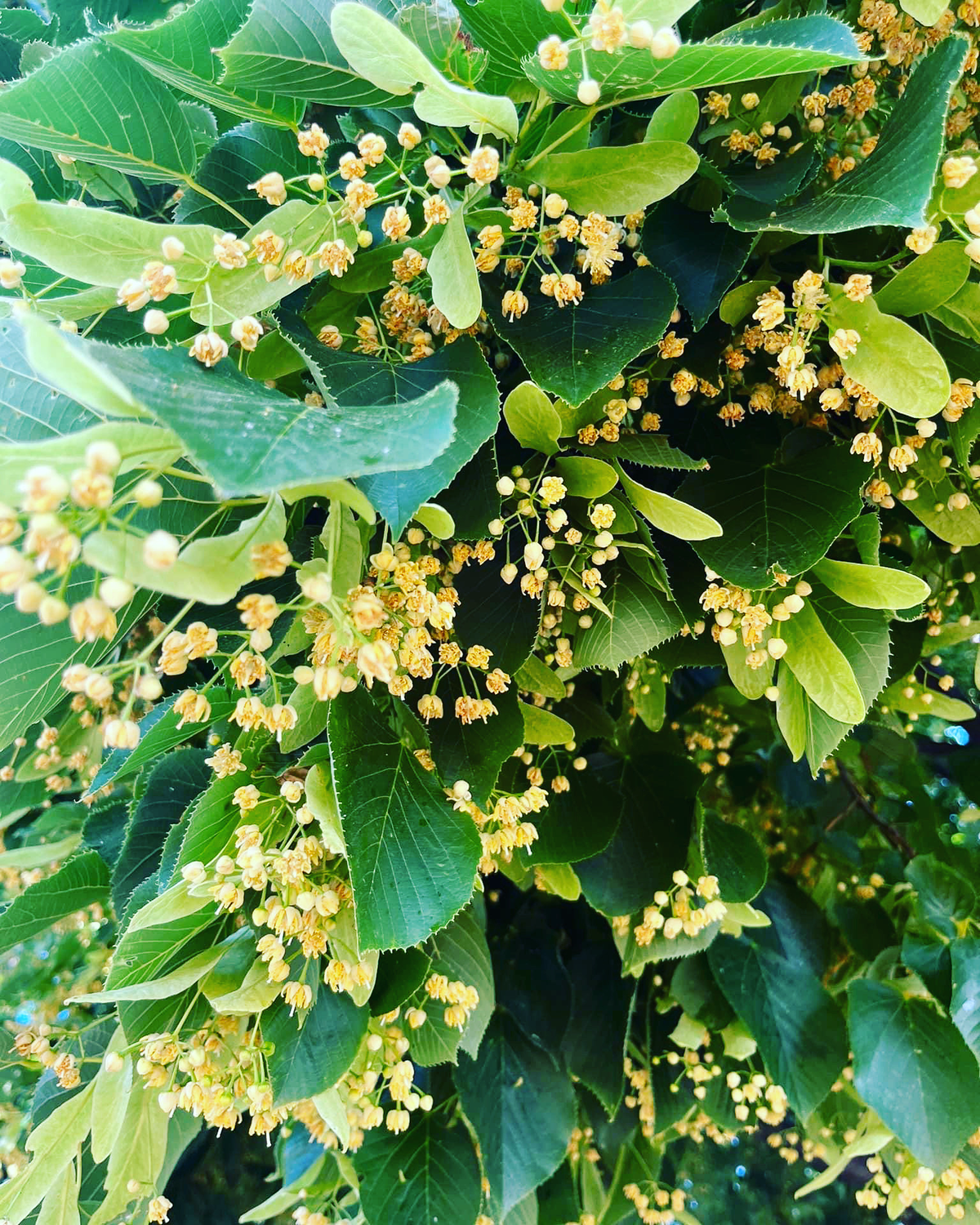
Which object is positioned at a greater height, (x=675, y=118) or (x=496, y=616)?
(x=675, y=118)

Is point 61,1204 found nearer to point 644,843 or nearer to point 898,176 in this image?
point 644,843

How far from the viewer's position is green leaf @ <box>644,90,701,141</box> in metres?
0.38

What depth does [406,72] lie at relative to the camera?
0.36 meters

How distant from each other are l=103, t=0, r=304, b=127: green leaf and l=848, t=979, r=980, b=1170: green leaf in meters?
0.90

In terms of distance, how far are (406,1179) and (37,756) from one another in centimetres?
57

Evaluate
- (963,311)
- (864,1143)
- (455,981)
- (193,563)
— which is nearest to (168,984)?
(455,981)

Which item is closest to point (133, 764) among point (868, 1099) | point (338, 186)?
point (338, 186)

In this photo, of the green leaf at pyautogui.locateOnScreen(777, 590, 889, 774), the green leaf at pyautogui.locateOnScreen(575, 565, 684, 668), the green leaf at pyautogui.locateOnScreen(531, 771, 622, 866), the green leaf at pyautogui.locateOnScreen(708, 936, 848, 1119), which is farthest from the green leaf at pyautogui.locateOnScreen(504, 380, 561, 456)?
the green leaf at pyautogui.locateOnScreen(708, 936, 848, 1119)

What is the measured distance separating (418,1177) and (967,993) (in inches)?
21.7

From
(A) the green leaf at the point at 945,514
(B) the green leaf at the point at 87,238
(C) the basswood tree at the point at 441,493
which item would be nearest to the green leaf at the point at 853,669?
(C) the basswood tree at the point at 441,493

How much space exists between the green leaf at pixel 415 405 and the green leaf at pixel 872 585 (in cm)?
25

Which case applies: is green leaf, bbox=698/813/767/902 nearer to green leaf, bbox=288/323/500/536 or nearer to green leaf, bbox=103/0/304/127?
green leaf, bbox=288/323/500/536

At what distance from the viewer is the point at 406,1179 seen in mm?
751

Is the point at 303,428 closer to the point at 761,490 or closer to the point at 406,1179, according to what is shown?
the point at 761,490
